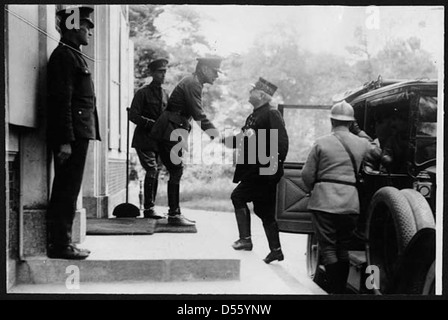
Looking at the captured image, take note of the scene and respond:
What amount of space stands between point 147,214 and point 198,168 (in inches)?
23.5

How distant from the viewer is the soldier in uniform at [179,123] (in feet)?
17.1

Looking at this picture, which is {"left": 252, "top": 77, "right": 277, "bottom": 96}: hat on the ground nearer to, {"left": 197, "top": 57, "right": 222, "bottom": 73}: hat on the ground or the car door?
the car door

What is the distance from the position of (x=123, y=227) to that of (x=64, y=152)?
756mm

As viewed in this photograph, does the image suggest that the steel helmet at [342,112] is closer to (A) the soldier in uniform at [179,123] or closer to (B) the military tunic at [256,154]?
(B) the military tunic at [256,154]

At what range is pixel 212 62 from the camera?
5.16 meters

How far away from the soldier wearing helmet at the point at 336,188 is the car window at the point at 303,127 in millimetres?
45

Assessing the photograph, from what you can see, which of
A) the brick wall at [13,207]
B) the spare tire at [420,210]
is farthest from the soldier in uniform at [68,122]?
the spare tire at [420,210]

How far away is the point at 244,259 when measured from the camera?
525cm

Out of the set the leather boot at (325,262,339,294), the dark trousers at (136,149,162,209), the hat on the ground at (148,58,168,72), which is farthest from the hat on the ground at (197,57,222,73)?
the leather boot at (325,262,339,294)

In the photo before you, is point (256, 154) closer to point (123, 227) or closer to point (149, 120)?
point (149, 120)

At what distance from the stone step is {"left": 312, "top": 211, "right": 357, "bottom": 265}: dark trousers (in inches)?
27.5
